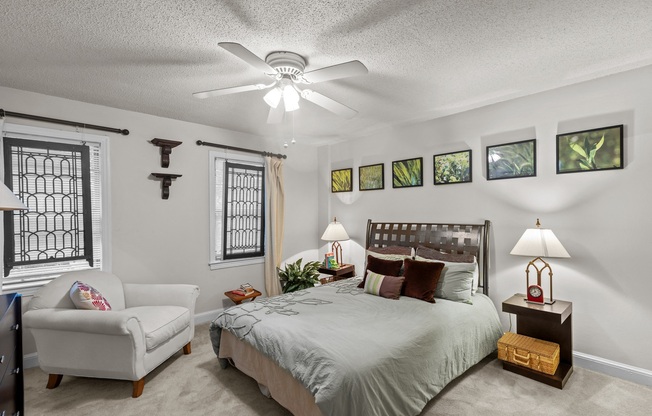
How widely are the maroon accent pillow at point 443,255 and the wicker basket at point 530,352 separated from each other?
0.77 m

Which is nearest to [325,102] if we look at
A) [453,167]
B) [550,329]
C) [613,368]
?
[453,167]

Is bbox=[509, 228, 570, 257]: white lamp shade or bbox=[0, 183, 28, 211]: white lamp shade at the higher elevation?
bbox=[0, 183, 28, 211]: white lamp shade

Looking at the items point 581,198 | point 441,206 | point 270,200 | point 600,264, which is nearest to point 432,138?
point 441,206

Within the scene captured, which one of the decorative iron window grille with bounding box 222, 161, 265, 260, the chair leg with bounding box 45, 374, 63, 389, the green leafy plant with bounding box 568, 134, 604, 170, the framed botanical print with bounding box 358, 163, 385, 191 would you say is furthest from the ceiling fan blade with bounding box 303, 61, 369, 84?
the chair leg with bounding box 45, 374, 63, 389

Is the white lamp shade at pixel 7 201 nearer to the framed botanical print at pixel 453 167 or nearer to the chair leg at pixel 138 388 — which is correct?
the chair leg at pixel 138 388

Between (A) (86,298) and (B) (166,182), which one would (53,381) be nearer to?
(A) (86,298)

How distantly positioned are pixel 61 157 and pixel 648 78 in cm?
531

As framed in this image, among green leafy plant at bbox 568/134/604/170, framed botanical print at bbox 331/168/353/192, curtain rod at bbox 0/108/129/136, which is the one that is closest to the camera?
green leafy plant at bbox 568/134/604/170

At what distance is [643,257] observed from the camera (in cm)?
245

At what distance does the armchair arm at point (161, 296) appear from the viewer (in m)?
3.09

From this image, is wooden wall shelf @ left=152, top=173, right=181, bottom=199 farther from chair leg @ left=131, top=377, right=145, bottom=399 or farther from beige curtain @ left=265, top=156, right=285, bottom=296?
chair leg @ left=131, top=377, right=145, bottom=399

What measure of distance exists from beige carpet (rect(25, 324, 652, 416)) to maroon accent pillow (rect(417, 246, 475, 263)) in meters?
1.01

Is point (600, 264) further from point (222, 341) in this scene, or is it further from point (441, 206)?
point (222, 341)

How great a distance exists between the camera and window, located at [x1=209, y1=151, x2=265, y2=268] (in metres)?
4.16
